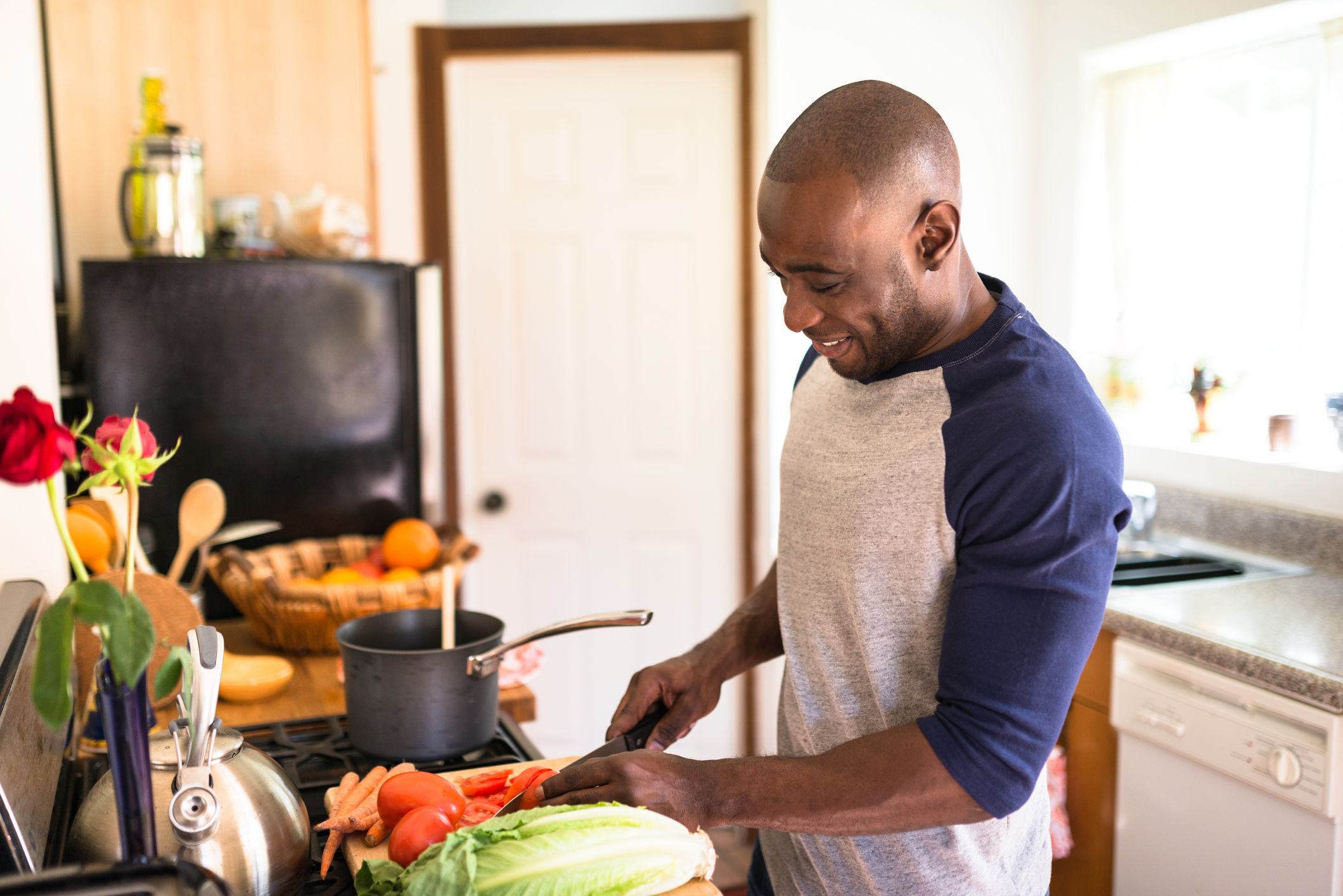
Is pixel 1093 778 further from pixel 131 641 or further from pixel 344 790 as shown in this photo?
pixel 131 641

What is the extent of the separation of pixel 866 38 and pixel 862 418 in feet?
7.31

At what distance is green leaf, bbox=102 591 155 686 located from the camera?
756 mm

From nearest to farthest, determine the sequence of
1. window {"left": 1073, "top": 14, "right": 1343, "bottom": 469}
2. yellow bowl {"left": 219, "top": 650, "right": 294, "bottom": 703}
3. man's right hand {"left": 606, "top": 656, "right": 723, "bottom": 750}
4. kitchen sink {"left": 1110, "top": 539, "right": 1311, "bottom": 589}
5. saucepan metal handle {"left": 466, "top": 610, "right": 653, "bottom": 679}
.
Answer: saucepan metal handle {"left": 466, "top": 610, "right": 653, "bottom": 679}, man's right hand {"left": 606, "top": 656, "right": 723, "bottom": 750}, yellow bowl {"left": 219, "top": 650, "right": 294, "bottom": 703}, kitchen sink {"left": 1110, "top": 539, "right": 1311, "bottom": 589}, window {"left": 1073, "top": 14, "right": 1343, "bottom": 469}

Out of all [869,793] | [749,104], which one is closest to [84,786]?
[869,793]

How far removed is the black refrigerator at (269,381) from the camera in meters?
2.23

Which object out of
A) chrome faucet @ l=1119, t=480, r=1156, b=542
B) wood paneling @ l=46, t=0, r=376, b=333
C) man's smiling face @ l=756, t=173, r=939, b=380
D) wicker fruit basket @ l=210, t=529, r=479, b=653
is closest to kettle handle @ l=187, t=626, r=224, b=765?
man's smiling face @ l=756, t=173, r=939, b=380

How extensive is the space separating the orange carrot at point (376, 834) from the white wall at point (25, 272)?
0.75 metres

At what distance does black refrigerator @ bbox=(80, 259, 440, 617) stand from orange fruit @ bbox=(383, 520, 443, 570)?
438 mm

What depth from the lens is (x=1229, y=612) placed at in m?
2.13

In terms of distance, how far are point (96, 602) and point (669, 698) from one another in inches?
29.2

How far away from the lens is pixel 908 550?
3.74 feet

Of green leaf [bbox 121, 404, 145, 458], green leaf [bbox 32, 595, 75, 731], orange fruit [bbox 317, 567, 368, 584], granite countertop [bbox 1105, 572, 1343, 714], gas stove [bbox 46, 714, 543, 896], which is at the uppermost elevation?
green leaf [bbox 121, 404, 145, 458]

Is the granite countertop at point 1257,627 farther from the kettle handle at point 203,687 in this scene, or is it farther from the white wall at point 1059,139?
the kettle handle at point 203,687

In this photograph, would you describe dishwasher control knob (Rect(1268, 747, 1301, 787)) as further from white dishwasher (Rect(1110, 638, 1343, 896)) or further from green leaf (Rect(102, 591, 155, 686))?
green leaf (Rect(102, 591, 155, 686))
